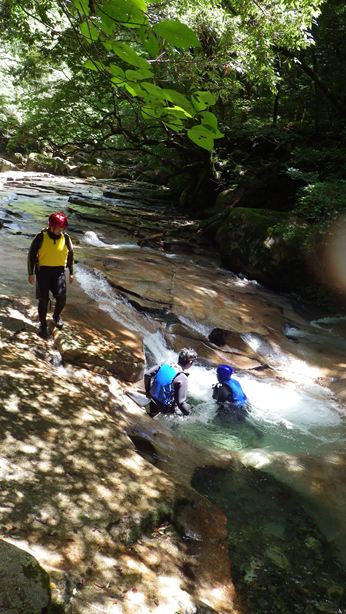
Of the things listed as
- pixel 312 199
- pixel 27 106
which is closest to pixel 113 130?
pixel 27 106

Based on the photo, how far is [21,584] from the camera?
241cm

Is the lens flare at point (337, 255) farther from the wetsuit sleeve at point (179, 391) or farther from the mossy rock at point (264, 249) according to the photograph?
the wetsuit sleeve at point (179, 391)

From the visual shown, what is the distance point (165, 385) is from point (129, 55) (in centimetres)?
485

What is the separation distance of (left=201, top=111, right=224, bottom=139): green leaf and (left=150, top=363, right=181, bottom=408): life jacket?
4.67 metres

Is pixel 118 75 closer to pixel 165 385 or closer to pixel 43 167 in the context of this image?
pixel 165 385

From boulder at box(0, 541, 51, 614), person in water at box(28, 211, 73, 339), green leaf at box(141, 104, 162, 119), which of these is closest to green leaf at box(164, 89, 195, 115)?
green leaf at box(141, 104, 162, 119)

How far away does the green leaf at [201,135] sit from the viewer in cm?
141

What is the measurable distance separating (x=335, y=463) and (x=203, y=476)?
77.7 inches

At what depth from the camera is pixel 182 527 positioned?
3.83 metres

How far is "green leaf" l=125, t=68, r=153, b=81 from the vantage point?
4.50ft

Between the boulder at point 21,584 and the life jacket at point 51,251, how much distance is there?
4272 millimetres

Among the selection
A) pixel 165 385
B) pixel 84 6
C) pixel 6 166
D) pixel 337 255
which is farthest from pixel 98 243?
pixel 6 166

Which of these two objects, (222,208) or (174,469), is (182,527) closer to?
(174,469)

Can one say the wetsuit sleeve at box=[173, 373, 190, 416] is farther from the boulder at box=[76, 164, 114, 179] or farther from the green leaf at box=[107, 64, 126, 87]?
the boulder at box=[76, 164, 114, 179]
